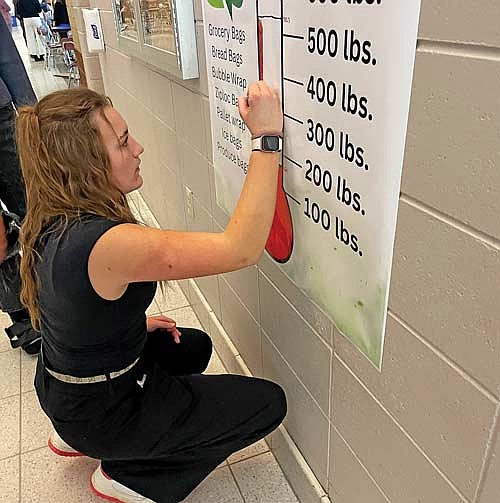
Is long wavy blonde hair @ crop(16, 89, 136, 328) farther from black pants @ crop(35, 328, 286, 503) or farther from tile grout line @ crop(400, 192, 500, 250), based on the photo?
tile grout line @ crop(400, 192, 500, 250)

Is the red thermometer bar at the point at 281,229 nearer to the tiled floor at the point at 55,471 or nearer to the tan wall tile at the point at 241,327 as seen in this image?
the tan wall tile at the point at 241,327

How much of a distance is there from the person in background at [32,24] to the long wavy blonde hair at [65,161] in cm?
918

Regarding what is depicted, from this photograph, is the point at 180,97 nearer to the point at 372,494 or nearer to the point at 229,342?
the point at 229,342

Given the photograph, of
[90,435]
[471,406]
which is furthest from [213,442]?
[471,406]

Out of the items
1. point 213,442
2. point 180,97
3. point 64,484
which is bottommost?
point 64,484

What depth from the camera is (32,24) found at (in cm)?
923

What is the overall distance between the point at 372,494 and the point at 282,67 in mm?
832

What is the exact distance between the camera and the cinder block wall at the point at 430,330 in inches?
24.0

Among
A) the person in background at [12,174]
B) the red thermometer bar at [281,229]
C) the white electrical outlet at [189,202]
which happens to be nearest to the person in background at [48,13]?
the person in background at [12,174]

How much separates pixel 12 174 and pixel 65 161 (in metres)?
1.15

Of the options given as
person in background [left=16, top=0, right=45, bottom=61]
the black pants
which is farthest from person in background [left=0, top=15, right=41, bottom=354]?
person in background [left=16, top=0, right=45, bottom=61]

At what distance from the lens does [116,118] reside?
1.11 m

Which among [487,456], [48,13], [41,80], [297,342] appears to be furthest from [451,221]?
[48,13]

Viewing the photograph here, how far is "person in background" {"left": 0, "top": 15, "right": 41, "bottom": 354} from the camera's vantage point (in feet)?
6.24
